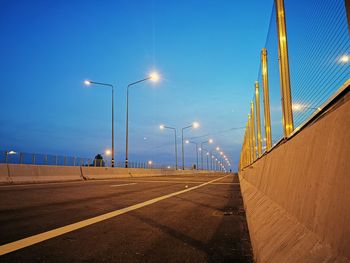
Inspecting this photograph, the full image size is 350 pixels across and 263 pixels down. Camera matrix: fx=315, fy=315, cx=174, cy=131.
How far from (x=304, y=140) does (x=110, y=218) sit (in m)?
4.35

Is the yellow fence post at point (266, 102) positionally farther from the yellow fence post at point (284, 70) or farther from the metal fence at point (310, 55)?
the yellow fence post at point (284, 70)

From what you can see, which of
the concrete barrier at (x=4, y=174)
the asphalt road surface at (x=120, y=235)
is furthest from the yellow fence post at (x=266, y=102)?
the concrete barrier at (x=4, y=174)

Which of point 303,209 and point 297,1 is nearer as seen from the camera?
point 303,209

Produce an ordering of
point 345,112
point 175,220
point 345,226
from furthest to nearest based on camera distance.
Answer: point 175,220 < point 345,112 < point 345,226

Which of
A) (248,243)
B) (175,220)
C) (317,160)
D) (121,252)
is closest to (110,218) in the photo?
(175,220)

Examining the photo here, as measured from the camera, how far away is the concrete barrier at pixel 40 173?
1854 centimetres

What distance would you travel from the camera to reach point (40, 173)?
67.6ft

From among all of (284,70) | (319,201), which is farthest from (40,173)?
(319,201)

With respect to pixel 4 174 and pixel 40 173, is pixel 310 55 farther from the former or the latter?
pixel 40 173

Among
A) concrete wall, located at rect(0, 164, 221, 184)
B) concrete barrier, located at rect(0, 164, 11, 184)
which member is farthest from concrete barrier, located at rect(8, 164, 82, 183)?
concrete barrier, located at rect(0, 164, 11, 184)

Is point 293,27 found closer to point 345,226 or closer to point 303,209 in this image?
point 303,209

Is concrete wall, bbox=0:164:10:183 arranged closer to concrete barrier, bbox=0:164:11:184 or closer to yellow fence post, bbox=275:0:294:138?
concrete barrier, bbox=0:164:11:184

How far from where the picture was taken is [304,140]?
2.64 metres

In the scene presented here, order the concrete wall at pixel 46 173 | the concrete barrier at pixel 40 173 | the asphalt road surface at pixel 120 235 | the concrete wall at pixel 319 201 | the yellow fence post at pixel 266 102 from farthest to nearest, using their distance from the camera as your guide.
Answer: the concrete barrier at pixel 40 173
the concrete wall at pixel 46 173
the yellow fence post at pixel 266 102
the asphalt road surface at pixel 120 235
the concrete wall at pixel 319 201
